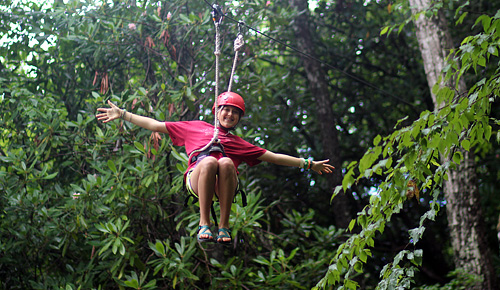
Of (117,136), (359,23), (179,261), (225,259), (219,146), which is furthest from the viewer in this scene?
(359,23)

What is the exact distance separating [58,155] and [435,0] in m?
3.71

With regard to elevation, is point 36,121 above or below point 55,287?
above

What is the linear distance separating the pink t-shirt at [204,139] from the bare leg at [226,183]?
0.71 feet

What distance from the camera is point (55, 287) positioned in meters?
4.86

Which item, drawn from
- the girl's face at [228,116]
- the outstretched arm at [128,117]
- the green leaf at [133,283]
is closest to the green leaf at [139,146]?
the green leaf at [133,283]

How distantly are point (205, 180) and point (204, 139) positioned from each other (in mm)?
293

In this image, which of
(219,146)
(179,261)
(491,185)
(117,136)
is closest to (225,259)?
(179,261)

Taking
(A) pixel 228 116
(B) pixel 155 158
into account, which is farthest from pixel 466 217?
(A) pixel 228 116

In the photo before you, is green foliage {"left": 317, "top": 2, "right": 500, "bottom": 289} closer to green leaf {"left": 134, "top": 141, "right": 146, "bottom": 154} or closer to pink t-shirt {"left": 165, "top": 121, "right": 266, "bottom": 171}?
pink t-shirt {"left": 165, "top": 121, "right": 266, "bottom": 171}

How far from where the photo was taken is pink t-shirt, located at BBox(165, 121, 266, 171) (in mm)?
3193

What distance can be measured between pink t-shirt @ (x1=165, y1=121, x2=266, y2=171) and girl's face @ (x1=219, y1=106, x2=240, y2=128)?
0.04 m

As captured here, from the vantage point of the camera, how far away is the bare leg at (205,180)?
9.70 feet

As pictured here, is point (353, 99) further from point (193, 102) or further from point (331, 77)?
point (193, 102)

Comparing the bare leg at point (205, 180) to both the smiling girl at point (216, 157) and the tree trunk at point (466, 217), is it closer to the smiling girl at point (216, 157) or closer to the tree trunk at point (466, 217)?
the smiling girl at point (216, 157)
